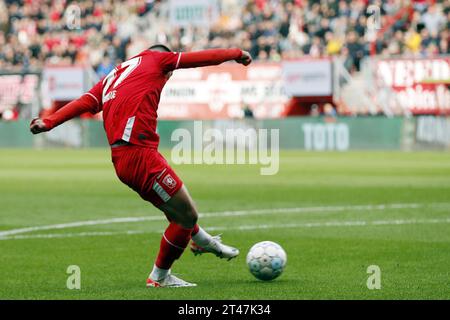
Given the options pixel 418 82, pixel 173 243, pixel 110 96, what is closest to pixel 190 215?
pixel 173 243

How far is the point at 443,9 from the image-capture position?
3606cm

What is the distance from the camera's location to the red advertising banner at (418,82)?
34969mm

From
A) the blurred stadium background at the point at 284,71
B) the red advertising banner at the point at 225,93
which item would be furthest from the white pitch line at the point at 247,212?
the red advertising banner at the point at 225,93

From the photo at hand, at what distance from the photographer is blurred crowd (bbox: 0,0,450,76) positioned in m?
36.8

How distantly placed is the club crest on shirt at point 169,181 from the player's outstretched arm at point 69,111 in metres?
1.07

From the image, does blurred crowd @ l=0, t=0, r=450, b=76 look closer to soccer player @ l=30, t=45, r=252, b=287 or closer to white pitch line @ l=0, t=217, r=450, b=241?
white pitch line @ l=0, t=217, r=450, b=241

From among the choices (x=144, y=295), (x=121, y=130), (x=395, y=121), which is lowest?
(x=395, y=121)

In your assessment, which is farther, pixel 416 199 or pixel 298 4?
pixel 298 4

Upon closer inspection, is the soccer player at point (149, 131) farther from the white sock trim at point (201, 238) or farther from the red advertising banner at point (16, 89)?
the red advertising banner at point (16, 89)

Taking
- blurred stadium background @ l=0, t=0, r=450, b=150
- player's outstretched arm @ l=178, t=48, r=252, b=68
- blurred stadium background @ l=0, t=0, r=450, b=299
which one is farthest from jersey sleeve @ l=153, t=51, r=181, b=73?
blurred stadium background @ l=0, t=0, r=450, b=150
